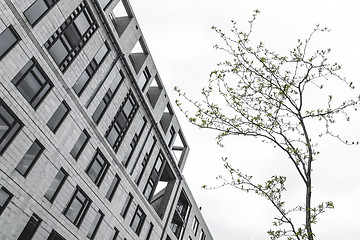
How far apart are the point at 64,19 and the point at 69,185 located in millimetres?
9766

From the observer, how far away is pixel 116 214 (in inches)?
848

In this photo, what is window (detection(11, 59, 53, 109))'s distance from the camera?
591 inches

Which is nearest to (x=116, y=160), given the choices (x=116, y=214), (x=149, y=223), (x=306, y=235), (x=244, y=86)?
(x=116, y=214)

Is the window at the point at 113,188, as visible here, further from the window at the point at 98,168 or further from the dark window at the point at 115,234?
the dark window at the point at 115,234

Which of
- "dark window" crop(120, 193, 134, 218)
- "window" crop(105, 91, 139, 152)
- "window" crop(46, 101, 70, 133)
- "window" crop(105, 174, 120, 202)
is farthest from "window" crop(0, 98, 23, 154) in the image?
"dark window" crop(120, 193, 134, 218)

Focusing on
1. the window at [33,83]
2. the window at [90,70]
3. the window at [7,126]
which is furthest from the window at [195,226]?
the window at [7,126]

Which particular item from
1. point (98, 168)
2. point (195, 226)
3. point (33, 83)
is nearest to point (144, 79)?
point (98, 168)

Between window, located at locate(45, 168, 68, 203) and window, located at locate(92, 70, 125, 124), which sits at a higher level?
window, located at locate(92, 70, 125, 124)

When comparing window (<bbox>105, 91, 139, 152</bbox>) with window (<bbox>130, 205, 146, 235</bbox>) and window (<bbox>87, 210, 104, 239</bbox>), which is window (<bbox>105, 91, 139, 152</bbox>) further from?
window (<bbox>130, 205, 146, 235</bbox>)

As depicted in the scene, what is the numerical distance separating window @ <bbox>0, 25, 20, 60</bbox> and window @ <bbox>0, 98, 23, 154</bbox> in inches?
94.8

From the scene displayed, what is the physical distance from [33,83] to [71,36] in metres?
4.46

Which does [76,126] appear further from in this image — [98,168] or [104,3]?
[104,3]

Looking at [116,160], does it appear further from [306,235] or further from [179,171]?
[306,235]

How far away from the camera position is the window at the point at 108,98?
20375 millimetres
